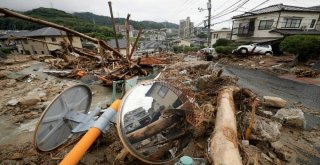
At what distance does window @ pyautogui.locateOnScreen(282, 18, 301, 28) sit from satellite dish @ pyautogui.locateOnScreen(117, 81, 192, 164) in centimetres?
2621

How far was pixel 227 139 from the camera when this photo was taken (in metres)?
2.07

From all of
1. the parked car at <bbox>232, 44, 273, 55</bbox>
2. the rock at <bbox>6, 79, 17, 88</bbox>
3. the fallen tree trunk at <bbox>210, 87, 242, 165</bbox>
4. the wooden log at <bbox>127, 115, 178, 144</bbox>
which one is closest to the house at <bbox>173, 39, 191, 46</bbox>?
the parked car at <bbox>232, 44, 273, 55</bbox>

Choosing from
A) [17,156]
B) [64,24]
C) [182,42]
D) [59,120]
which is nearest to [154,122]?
[59,120]

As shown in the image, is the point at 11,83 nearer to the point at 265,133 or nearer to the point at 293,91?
the point at 265,133

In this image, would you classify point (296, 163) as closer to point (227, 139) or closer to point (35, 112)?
point (227, 139)

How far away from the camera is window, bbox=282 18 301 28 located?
20.6 m

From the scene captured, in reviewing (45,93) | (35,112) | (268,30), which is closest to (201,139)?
(35,112)

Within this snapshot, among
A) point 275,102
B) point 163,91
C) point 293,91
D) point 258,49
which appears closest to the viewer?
point 163,91

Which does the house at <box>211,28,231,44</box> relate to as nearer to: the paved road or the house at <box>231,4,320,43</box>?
the house at <box>231,4,320,43</box>

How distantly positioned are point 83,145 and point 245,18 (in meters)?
29.9

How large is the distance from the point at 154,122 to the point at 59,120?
1.52m

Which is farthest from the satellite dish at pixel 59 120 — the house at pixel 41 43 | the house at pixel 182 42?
the house at pixel 182 42

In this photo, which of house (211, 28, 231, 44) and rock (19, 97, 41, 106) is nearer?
rock (19, 97, 41, 106)

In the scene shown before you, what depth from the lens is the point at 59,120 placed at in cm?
228
